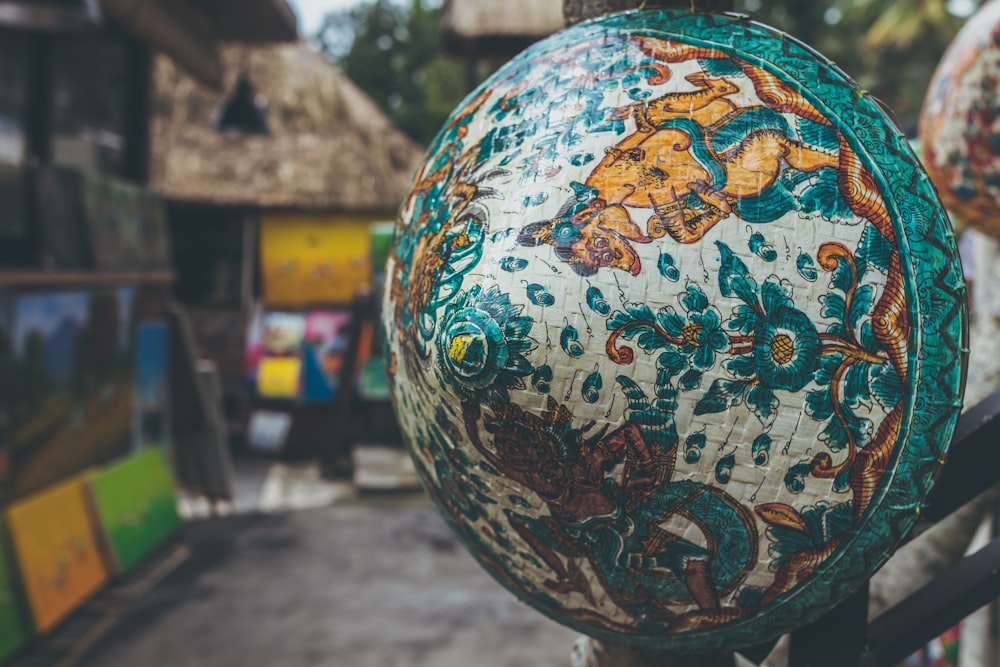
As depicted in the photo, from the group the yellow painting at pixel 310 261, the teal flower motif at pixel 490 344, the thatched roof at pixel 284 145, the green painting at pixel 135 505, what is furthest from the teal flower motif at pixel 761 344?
the yellow painting at pixel 310 261

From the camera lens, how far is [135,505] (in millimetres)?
5746

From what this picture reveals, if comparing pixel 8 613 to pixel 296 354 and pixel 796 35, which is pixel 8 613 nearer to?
pixel 296 354

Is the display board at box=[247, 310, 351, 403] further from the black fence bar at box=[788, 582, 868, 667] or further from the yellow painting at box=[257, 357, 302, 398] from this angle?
the black fence bar at box=[788, 582, 868, 667]

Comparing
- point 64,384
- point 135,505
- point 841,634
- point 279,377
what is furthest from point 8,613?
point 279,377

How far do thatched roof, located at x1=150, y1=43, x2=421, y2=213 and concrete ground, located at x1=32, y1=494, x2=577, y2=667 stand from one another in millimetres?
4867

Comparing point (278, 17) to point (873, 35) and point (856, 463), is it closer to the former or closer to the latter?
point (856, 463)

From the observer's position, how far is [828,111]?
3.07ft

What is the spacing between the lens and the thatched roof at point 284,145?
34.3 ft

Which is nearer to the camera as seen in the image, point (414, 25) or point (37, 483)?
point (37, 483)

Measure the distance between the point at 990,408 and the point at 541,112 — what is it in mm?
688

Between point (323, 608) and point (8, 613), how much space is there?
5.29 feet

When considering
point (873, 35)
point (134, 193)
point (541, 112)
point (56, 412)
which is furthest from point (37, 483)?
point (873, 35)

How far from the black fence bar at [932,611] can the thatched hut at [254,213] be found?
9.53 meters

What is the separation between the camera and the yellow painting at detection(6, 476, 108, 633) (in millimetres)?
4371
